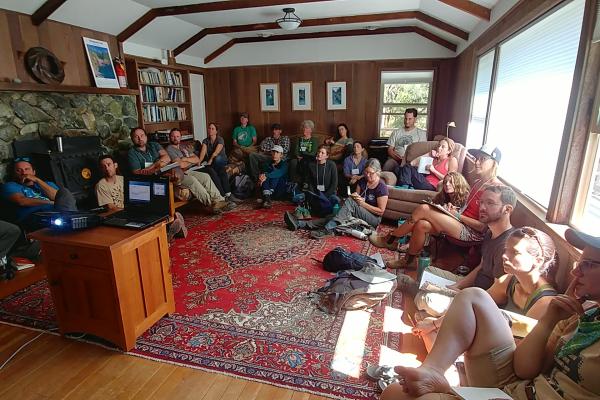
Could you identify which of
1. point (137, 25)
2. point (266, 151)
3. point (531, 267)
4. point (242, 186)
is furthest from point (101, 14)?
point (531, 267)

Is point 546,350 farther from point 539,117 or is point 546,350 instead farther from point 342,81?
point 342,81

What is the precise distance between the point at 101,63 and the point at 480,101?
15.8ft

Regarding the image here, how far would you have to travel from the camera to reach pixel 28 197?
326 cm

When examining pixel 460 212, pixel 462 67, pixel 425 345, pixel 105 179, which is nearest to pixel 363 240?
pixel 460 212

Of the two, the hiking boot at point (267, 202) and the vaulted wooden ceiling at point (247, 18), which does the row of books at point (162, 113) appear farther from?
the hiking boot at point (267, 202)

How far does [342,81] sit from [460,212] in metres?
4.20

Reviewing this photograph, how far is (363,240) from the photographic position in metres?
3.66

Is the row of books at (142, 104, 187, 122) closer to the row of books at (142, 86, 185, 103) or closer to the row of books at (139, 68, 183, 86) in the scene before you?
the row of books at (142, 86, 185, 103)

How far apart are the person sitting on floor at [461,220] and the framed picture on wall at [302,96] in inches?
163

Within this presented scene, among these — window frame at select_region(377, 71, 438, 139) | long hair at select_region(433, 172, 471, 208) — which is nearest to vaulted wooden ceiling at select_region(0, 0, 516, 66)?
window frame at select_region(377, 71, 438, 139)

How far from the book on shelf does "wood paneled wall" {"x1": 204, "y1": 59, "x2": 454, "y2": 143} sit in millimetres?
4490

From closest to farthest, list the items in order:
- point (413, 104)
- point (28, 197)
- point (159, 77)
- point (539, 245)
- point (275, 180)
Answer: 1. point (539, 245)
2. point (28, 197)
3. point (275, 180)
4. point (159, 77)
5. point (413, 104)

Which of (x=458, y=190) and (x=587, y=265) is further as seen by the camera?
(x=458, y=190)

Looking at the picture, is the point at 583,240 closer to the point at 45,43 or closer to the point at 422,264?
the point at 422,264
